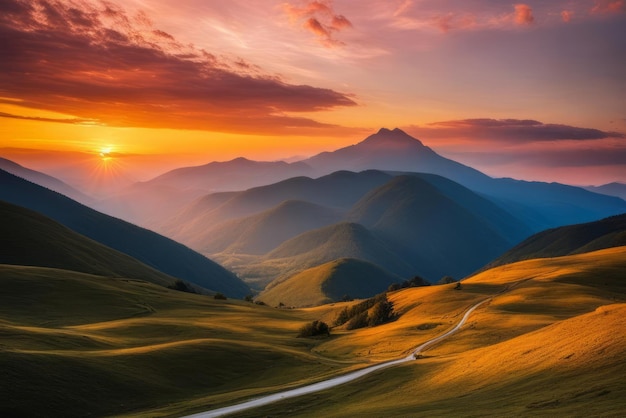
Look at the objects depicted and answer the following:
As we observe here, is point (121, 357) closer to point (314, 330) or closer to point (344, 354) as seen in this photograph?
point (344, 354)

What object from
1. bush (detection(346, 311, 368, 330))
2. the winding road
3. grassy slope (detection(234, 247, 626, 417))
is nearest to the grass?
grassy slope (detection(234, 247, 626, 417))

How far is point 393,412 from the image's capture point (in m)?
37.2

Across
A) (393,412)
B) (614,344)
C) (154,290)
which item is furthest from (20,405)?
(154,290)

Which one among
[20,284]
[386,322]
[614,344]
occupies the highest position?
[20,284]

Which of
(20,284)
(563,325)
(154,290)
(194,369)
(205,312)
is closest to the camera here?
(563,325)

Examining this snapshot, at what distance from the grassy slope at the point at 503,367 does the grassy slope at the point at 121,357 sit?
1296 cm

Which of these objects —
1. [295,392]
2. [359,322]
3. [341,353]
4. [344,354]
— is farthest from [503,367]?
[359,322]

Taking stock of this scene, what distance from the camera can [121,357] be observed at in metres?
67.6

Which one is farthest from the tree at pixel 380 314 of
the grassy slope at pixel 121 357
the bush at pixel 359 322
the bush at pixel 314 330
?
the grassy slope at pixel 121 357

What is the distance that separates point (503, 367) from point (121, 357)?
169 feet

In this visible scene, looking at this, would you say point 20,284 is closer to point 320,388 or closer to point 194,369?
point 194,369

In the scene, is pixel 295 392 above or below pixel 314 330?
above

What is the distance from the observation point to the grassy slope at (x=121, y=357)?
53.1m

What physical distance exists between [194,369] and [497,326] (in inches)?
1852
